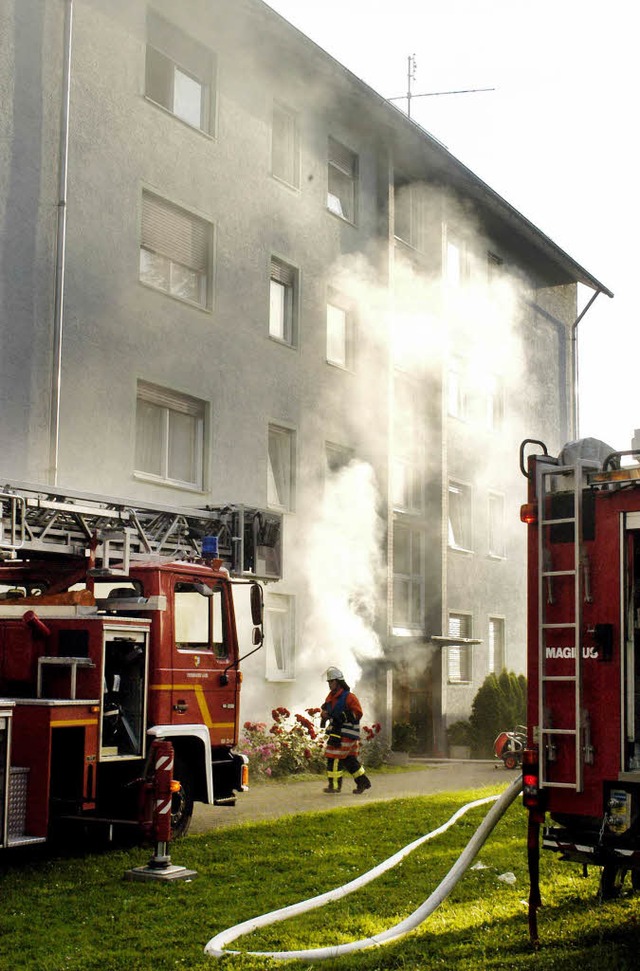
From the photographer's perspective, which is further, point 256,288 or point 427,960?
point 256,288

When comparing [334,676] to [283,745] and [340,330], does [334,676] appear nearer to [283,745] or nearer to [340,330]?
[283,745]

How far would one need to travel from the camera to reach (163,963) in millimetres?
6289

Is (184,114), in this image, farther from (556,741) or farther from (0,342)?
(556,741)

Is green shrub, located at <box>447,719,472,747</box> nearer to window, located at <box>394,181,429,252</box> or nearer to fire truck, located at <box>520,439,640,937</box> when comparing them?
window, located at <box>394,181,429,252</box>

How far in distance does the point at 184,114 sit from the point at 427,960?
14.1 metres

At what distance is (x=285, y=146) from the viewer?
2030cm

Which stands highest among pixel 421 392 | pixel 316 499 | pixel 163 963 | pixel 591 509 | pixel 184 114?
pixel 184 114

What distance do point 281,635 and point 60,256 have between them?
7.17 m

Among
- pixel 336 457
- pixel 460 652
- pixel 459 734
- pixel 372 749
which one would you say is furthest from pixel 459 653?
pixel 336 457

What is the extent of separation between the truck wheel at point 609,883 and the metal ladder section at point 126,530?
14.4 feet

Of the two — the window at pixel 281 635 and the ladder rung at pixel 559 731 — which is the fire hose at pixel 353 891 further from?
the window at pixel 281 635

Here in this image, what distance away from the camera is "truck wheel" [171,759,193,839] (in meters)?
10.0

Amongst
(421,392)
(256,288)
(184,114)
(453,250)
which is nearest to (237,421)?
(256,288)

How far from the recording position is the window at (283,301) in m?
19.5
